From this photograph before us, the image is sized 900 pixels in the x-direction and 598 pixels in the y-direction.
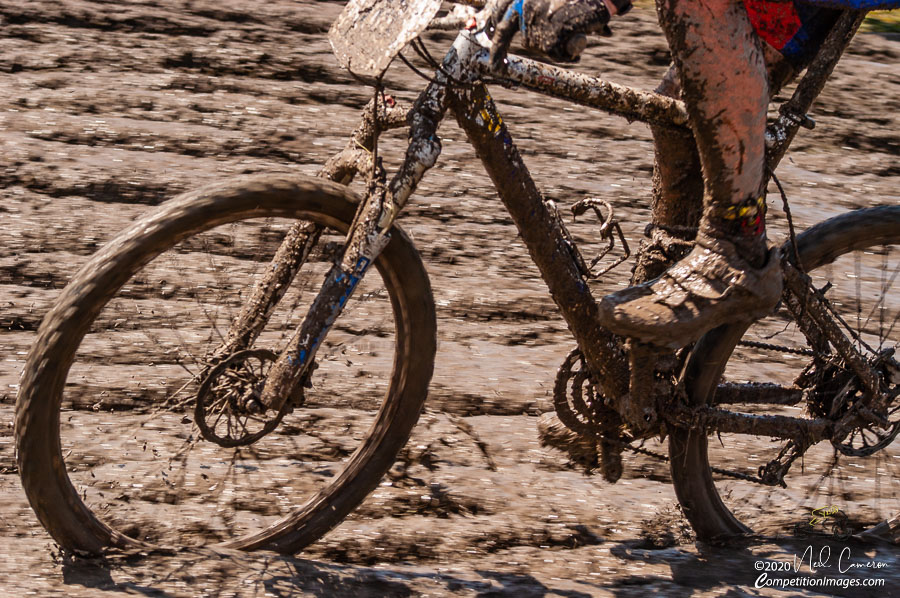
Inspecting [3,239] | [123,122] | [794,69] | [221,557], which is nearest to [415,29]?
[794,69]

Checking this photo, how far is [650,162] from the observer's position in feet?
16.4

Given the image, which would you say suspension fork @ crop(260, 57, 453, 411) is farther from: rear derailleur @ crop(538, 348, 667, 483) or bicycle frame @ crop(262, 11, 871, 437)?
rear derailleur @ crop(538, 348, 667, 483)

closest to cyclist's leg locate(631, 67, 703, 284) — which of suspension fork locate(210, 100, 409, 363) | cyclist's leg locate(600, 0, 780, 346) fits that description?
cyclist's leg locate(600, 0, 780, 346)

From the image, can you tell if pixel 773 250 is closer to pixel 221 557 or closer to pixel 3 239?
pixel 221 557

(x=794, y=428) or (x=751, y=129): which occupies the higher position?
(x=751, y=129)

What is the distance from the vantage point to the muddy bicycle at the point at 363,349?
6.66ft

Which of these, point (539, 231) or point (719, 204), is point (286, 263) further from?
point (719, 204)

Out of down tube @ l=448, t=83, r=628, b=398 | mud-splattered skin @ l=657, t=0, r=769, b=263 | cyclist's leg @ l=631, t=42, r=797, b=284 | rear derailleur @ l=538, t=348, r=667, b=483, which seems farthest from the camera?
rear derailleur @ l=538, t=348, r=667, b=483

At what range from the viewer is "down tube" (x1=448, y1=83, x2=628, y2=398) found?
2090mm

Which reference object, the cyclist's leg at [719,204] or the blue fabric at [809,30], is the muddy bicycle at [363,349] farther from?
the cyclist's leg at [719,204]

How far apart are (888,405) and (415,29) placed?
164 cm

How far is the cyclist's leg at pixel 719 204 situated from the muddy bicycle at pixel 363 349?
14 centimetres

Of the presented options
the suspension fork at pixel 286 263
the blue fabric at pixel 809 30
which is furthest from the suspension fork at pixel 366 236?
the blue fabric at pixel 809 30

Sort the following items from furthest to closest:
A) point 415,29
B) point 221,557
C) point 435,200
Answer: point 435,200, point 221,557, point 415,29
